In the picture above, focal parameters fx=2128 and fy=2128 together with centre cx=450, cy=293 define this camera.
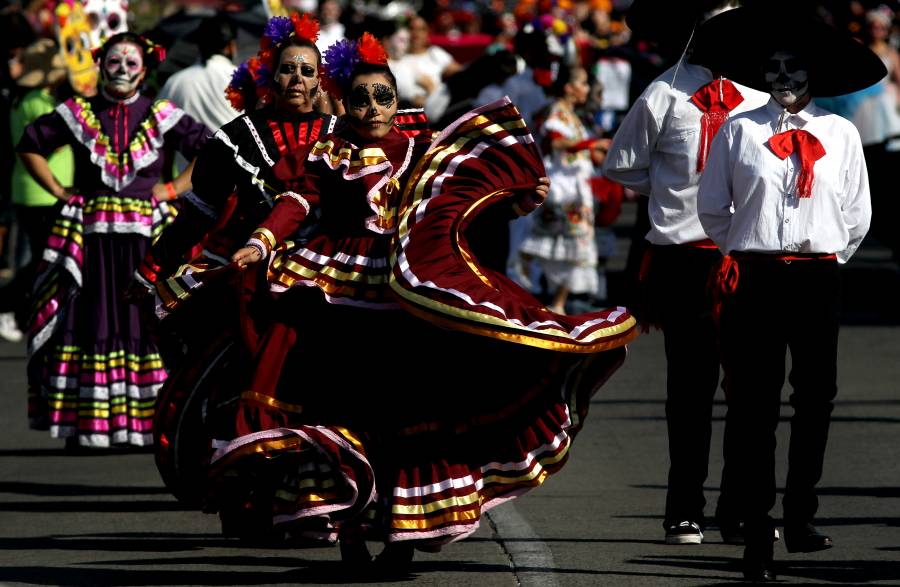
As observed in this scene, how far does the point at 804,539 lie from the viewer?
7402mm

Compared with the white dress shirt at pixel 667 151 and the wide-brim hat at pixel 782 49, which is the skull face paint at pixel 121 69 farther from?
the wide-brim hat at pixel 782 49

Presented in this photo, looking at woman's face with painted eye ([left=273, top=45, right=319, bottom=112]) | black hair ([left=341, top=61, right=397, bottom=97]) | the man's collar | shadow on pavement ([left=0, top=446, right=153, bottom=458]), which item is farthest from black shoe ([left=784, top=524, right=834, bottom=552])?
shadow on pavement ([left=0, top=446, right=153, bottom=458])

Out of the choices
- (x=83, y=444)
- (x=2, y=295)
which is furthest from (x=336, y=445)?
(x=2, y=295)

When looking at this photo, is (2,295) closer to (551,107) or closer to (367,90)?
(551,107)

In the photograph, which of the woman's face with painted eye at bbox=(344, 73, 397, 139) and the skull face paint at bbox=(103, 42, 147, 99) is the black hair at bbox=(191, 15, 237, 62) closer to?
the skull face paint at bbox=(103, 42, 147, 99)

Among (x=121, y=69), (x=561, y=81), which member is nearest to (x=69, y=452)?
(x=121, y=69)

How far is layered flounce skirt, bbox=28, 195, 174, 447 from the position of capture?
416 inches

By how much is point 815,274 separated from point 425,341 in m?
1.36

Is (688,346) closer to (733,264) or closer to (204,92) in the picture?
(733,264)

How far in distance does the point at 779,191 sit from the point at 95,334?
4565 millimetres

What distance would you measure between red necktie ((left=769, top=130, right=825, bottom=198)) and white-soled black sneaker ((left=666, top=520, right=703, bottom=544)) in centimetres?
147

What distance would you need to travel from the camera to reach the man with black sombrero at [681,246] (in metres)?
8.05

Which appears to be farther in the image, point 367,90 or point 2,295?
point 2,295

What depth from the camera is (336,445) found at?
23.5 ft
